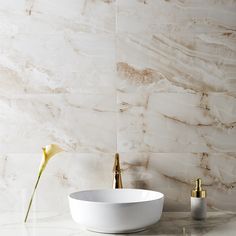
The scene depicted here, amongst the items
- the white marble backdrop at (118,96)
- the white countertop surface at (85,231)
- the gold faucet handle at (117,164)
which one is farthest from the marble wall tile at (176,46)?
the white countertop surface at (85,231)

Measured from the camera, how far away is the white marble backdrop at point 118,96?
4.72 feet

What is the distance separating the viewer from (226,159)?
Answer: 1.44m

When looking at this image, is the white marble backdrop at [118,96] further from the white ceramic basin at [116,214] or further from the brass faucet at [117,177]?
the white ceramic basin at [116,214]

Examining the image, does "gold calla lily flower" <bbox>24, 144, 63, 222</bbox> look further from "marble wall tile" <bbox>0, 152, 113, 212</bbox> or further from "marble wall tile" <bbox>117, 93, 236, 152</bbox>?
"marble wall tile" <bbox>117, 93, 236, 152</bbox>

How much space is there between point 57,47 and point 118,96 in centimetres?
30

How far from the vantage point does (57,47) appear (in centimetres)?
148

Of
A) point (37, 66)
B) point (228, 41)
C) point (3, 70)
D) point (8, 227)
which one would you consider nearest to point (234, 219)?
point (228, 41)

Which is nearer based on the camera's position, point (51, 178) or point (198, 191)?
point (198, 191)

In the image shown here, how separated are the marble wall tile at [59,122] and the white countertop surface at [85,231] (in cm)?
26

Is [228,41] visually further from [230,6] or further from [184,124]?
[184,124]

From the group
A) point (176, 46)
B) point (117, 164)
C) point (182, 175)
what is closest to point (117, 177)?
point (117, 164)

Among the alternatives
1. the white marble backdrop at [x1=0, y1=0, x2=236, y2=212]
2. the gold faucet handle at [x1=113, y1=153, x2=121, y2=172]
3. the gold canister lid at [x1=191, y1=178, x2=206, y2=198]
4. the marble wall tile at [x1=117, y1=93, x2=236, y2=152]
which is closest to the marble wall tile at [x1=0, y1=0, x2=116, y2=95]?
the white marble backdrop at [x1=0, y1=0, x2=236, y2=212]

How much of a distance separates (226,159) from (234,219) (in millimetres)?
223

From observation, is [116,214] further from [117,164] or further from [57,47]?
[57,47]
